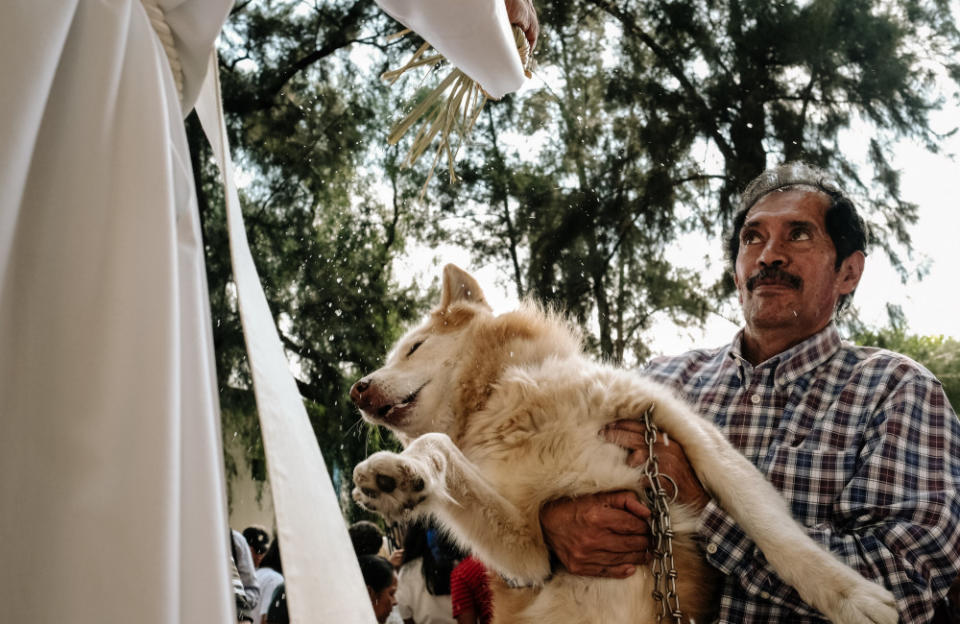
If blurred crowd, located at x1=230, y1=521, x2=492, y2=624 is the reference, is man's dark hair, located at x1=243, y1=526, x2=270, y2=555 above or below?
above

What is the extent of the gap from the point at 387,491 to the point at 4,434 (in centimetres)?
58

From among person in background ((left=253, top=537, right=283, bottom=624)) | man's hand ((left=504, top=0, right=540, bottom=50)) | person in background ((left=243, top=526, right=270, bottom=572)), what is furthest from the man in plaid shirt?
person in background ((left=243, top=526, right=270, bottom=572))

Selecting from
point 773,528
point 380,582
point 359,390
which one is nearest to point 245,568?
point 380,582

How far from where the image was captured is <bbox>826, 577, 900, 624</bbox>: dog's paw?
98 centimetres

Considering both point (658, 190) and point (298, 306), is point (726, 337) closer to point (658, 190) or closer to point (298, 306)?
point (658, 190)

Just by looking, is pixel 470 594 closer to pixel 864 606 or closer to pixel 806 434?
pixel 806 434

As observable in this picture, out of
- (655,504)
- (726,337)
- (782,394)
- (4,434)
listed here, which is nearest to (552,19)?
(726,337)

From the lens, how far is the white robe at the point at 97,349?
0.41m

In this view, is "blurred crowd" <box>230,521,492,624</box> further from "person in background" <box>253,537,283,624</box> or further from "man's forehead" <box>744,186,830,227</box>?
"man's forehead" <box>744,186,830,227</box>

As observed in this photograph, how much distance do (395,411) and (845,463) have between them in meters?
0.87

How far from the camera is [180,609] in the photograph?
456 millimetres

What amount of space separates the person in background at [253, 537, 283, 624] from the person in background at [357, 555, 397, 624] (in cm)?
26

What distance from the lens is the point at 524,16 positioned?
3.23ft

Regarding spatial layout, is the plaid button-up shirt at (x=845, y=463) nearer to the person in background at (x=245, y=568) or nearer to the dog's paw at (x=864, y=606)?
the dog's paw at (x=864, y=606)
